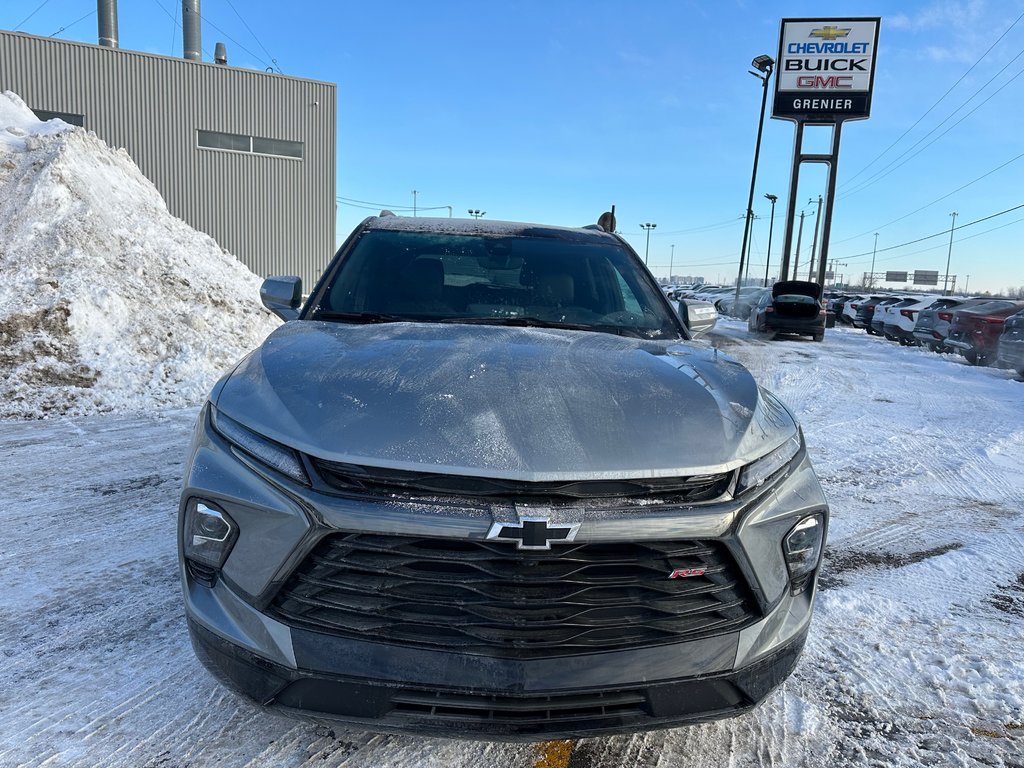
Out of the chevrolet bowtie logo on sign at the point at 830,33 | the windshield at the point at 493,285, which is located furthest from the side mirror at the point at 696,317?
the chevrolet bowtie logo on sign at the point at 830,33

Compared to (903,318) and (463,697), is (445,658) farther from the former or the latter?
(903,318)

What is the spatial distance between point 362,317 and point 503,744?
1.80m

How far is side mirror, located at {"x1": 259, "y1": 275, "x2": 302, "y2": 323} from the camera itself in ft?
11.3

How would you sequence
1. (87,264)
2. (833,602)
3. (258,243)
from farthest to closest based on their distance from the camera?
(258,243), (87,264), (833,602)

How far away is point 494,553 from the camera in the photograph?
1597mm

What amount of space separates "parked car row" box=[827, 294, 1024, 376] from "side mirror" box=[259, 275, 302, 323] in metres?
12.9

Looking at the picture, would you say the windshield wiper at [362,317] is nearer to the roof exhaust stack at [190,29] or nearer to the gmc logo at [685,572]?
the gmc logo at [685,572]

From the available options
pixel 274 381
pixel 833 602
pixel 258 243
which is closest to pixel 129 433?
pixel 274 381

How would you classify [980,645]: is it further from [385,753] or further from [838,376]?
[838,376]

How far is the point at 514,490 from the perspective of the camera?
1.63 meters

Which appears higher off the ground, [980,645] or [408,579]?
[408,579]

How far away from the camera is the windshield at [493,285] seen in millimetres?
3035

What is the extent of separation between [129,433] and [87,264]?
408cm

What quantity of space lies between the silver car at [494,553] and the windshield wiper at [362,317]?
911 mm
